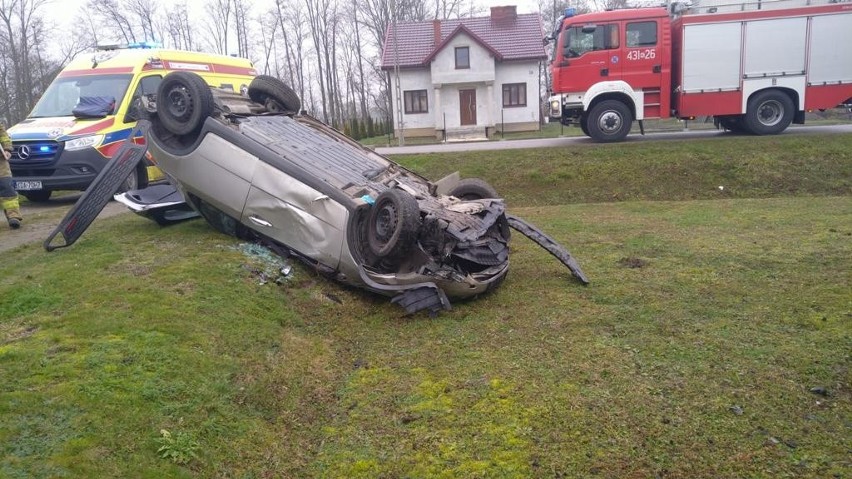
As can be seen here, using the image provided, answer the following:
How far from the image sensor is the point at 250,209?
6152 mm

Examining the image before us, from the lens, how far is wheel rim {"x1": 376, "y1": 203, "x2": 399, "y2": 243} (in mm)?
5462

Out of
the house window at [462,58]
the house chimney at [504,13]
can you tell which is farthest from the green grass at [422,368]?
the house chimney at [504,13]

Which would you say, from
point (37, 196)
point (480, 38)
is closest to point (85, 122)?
point (37, 196)

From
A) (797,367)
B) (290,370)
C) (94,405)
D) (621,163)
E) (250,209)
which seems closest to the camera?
(94,405)

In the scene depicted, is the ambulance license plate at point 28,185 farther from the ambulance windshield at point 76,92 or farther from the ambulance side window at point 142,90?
the ambulance side window at point 142,90

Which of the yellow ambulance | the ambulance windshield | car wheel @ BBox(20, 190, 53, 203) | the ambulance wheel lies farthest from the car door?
car wheel @ BBox(20, 190, 53, 203)

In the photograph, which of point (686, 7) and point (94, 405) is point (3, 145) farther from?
point (686, 7)

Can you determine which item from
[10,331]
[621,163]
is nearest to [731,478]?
[10,331]

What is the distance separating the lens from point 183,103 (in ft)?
20.9

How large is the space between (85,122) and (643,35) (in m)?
11.5

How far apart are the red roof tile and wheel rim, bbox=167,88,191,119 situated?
24.5 m

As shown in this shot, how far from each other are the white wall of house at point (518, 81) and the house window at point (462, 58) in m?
1.78

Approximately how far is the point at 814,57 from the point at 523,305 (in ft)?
40.6

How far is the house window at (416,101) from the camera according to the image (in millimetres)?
30859
